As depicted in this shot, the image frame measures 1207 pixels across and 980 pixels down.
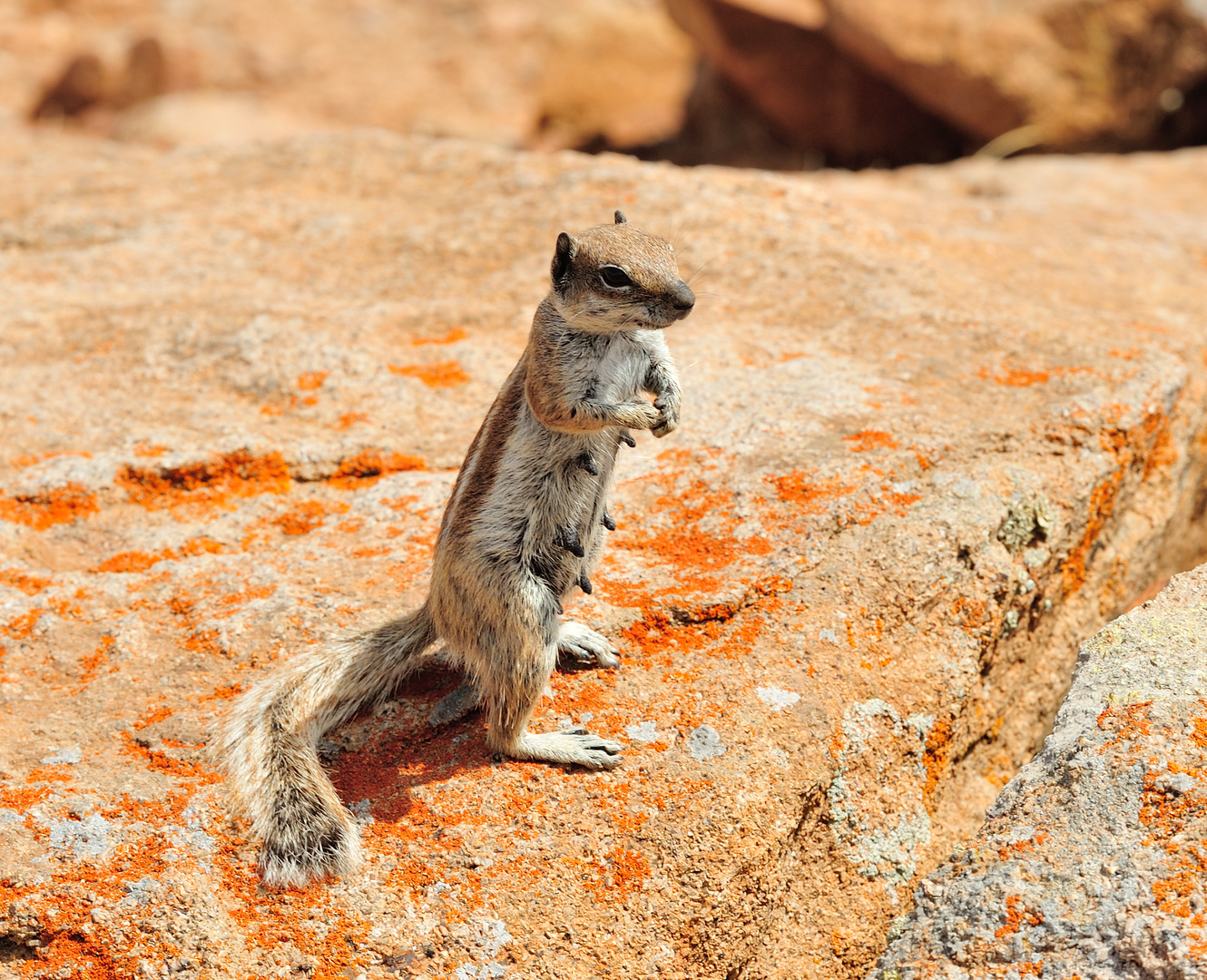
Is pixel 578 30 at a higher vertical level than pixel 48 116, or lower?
higher

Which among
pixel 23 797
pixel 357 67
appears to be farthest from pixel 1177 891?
pixel 357 67

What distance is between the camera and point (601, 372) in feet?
12.8

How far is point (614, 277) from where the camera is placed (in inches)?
147

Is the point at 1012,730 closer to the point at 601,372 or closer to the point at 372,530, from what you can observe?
the point at 601,372

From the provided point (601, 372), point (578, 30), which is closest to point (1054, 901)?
point (601, 372)

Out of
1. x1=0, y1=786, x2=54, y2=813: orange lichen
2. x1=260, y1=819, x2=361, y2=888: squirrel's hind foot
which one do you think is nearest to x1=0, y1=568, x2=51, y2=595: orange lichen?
x1=0, y1=786, x2=54, y2=813: orange lichen

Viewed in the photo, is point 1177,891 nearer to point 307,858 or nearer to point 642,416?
point 642,416

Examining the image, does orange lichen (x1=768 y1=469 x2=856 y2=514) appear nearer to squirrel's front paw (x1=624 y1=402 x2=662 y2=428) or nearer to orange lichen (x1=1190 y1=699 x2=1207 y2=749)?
squirrel's front paw (x1=624 y1=402 x2=662 y2=428)

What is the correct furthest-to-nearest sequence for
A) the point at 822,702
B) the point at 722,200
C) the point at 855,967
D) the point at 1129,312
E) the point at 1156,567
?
the point at 722,200
the point at 1129,312
the point at 1156,567
the point at 822,702
the point at 855,967

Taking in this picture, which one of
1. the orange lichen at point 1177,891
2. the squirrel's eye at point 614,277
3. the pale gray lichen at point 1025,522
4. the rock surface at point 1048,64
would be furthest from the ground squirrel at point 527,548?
the rock surface at point 1048,64

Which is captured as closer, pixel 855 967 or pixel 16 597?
pixel 855 967

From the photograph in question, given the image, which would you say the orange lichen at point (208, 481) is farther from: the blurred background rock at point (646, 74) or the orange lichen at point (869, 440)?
the blurred background rock at point (646, 74)

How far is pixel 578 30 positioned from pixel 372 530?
12282mm

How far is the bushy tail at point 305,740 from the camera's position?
3332 mm
